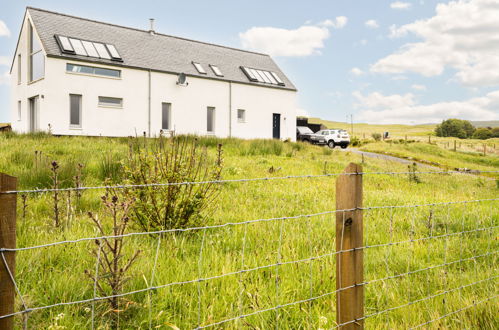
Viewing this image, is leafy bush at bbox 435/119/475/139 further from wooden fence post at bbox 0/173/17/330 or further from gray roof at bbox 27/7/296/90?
wooden fence post at bbox 0/173/17/330

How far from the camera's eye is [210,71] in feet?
90.9

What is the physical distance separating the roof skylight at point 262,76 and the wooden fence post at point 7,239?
28325 mm

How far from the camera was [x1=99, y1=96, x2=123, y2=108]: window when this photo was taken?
22547 millimetres

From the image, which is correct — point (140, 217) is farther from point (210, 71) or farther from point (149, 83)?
point (210, 71)

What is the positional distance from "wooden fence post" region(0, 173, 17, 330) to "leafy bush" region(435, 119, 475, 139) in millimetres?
95465

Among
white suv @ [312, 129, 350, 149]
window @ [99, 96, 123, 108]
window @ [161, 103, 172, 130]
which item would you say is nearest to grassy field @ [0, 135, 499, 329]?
window @ [99, 96, 123, 108]

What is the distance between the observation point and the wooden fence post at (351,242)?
275cm

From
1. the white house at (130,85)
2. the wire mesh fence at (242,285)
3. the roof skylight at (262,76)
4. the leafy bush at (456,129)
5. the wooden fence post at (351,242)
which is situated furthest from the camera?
the leafy bush at (456,129)

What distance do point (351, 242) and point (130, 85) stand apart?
893 inches

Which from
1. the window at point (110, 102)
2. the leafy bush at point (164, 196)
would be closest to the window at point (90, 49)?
the window at point (110, 102)

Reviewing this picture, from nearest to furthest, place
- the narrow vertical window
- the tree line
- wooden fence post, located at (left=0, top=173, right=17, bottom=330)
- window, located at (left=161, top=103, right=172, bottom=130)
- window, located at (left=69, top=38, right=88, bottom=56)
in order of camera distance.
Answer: wooden fence post, located at (left=0, top=173, right=17, bottom=330) → window, located at (left=69, top=38, right=88, bottom=56) → window, located at (left=161, top=103, right=172, bottom=130) → the narrow vertical window → the tree line

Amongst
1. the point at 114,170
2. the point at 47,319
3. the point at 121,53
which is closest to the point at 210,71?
the point at 121,53

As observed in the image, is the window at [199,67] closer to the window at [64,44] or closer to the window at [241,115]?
the window at [241,115]

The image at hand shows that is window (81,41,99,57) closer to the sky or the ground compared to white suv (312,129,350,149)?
closer to the sky
